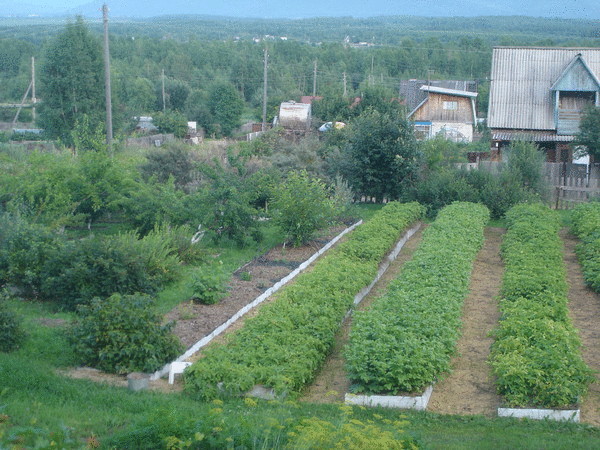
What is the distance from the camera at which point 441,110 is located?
47781mm

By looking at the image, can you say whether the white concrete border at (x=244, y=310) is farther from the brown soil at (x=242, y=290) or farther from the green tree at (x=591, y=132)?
the green tree at (x=591, y=132)

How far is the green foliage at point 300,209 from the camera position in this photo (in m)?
18.0

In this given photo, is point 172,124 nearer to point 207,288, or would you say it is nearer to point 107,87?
point 107,87

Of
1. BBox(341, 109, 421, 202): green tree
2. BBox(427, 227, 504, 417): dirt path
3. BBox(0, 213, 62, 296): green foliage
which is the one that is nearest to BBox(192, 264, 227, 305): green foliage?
BBox(0, 213, 62, 296): green foliage

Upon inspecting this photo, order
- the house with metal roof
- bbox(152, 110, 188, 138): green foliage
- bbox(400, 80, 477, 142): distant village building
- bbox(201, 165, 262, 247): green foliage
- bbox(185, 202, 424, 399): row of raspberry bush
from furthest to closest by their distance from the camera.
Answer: bbox(152, 110, 188, 138): green foliage
bbox(400, 80, 477, 142): distant village building
the house with metal roof
bbox(201, 165, 262, 247): green foliage
bbox(185, 202, 424, 399): row of raspberry bush

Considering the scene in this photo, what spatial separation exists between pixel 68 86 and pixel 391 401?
1359 inches

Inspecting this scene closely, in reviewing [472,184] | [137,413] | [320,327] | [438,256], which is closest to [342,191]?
[472,184]

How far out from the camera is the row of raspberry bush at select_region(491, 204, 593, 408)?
927cm

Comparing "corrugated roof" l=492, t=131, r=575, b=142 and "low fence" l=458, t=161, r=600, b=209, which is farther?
"corrugated roof" l=492, t=131, r=575, b=142

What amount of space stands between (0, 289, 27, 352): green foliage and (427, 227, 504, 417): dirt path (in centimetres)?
579

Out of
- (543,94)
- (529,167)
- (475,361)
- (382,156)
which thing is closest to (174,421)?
(475,361)

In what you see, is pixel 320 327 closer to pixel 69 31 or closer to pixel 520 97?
pixel 520 97

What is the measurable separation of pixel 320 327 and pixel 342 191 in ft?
36.8

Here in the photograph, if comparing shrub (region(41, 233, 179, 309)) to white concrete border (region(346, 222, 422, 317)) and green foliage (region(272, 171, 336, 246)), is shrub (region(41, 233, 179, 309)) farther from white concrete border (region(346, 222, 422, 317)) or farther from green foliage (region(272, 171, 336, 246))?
green foliage (region(272, 171, 336, 246))
